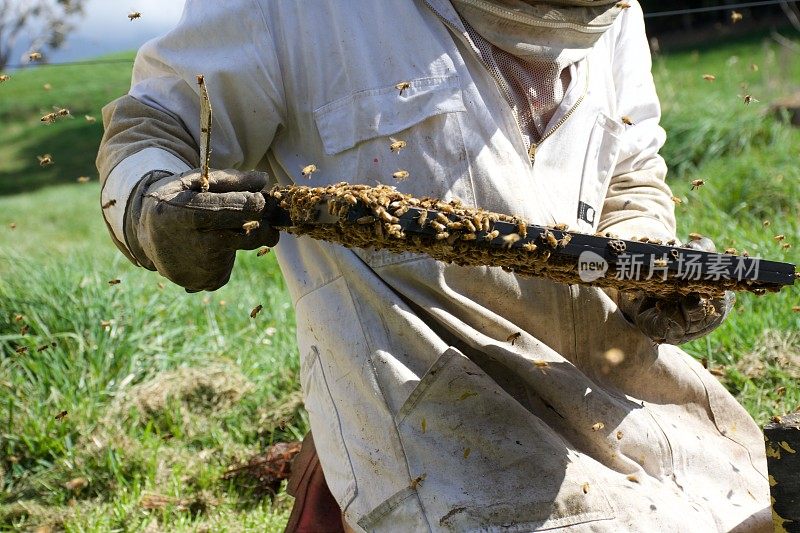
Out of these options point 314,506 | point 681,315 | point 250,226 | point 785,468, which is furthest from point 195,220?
point 785,468

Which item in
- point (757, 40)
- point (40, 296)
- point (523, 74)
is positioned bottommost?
point (757, 40)

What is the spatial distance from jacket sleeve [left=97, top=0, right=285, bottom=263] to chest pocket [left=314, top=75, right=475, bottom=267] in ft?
0.59

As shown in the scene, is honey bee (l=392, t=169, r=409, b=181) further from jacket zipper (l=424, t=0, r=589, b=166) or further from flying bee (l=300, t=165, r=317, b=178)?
jacket zipper (l=424, t=0, r=589, b=166)

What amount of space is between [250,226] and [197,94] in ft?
1.81

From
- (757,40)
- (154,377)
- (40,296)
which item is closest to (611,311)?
(154,377)

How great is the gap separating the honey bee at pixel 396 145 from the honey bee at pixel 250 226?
447 millimetres

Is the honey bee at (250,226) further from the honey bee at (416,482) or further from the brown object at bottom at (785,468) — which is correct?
the brown object at bottom at (785,468)

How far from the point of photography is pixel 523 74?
260cm

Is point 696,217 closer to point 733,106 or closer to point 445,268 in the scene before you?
point 733,106

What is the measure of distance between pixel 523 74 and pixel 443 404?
93 centimetres

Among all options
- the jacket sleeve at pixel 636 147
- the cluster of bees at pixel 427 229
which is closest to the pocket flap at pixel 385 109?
the cluster of bees at pixel 427 229

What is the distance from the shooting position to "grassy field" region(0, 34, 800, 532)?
3869mm

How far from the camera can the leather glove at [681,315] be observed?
2.52m

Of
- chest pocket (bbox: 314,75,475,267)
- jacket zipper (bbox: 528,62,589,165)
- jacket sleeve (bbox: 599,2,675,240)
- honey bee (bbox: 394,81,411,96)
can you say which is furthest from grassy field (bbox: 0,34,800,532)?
honey bee (bbox: 394,81,411,96)
